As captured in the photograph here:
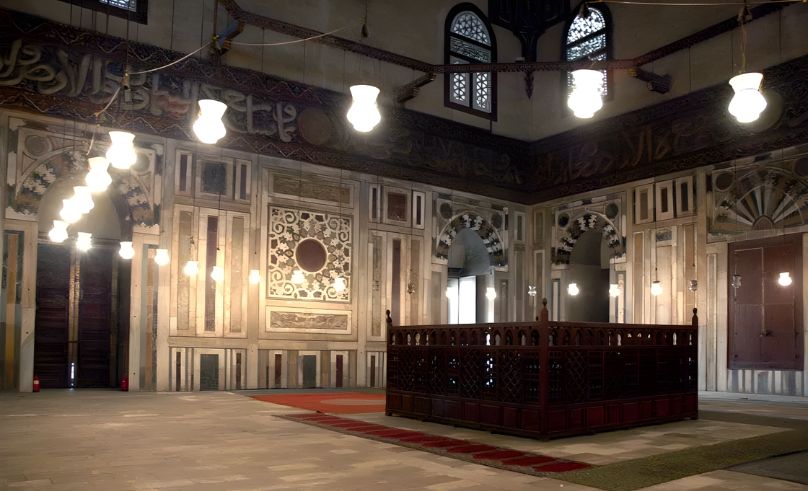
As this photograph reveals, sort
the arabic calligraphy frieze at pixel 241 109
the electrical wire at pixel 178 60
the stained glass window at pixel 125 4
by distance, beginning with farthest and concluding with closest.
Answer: the stained glass window at pixel 125 4
the electrical wire at pixel 178 60
the arabic calligraphy frieze at pixel 241 109

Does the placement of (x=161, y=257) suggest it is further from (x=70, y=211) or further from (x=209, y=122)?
(x=209, y=122)

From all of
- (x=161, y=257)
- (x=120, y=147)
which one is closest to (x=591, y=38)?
(x=161, y=257)

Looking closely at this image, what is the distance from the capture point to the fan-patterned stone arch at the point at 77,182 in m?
9.49

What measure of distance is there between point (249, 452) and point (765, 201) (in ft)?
29.8

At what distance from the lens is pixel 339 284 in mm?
11883

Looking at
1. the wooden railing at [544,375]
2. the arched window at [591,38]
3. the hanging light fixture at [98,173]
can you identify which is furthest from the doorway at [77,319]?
the arched window at [591,38]

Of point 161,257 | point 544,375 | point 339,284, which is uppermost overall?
point 161,257

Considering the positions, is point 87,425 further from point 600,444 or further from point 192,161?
point 192,161

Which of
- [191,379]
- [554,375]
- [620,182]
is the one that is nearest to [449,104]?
[620,182]

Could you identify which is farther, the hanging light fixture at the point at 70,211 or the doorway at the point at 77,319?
the doorway at the point at 77,319

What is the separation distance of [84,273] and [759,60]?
1116 cm

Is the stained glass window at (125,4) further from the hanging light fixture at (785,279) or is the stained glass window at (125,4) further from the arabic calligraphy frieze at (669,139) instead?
the hanging light fixture at (785,279)

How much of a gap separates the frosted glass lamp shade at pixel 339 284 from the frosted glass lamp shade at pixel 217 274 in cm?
195

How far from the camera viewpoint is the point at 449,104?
45.7 feet
